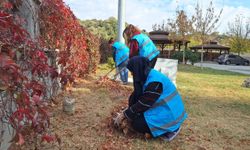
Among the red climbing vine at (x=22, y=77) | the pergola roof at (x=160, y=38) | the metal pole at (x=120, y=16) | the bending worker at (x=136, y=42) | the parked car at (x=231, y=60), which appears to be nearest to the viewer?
the red climbing vine at (x=22, y=77)

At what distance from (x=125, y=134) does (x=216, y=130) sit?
1.51 metres

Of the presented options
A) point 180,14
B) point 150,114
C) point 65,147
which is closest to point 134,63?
point 150,114

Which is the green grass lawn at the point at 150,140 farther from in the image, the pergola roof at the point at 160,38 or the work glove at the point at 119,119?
the pergola roof at the point at 160,38

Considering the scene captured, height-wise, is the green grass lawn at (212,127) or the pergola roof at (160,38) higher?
the pergola roof at (160,38)

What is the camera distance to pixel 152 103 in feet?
12.0

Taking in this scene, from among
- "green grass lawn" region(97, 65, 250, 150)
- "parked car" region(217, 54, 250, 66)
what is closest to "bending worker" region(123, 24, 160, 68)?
"green grass lawn" region(97, 65, 250, 150)

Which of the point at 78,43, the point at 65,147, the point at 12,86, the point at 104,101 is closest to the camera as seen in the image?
the point at 12,86

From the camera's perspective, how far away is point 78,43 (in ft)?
25.3

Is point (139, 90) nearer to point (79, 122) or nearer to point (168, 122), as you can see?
point (168, 122)

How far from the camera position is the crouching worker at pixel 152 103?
364 centimetres

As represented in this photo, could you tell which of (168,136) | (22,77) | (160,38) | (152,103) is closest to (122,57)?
(168,136)

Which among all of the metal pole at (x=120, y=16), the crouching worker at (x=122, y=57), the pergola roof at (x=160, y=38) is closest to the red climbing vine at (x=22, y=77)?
the crouching worker at (x=122, y=57)

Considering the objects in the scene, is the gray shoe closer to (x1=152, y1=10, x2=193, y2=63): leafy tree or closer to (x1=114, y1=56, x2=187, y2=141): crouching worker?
(x1=114, y1=56, x2=187, y2=141): crouching worker

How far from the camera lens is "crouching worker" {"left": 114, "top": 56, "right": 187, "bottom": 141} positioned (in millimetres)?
3641
